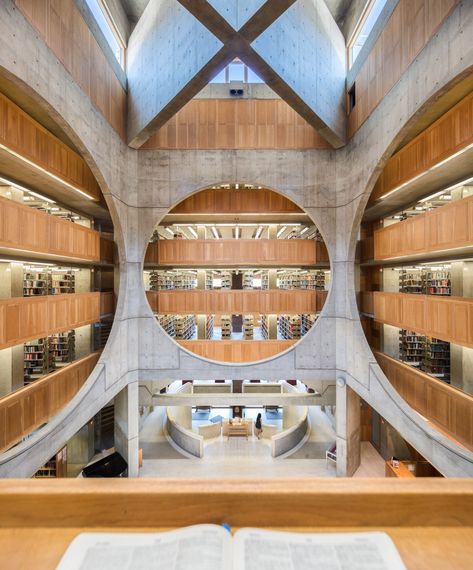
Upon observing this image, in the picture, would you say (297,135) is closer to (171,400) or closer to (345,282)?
(345,282)

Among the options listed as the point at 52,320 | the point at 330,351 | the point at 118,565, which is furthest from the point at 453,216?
the point at 52,320

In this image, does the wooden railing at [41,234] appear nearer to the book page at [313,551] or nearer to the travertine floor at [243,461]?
the book page at [313,551]

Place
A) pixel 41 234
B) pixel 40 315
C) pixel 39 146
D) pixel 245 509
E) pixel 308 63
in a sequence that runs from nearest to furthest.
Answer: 1. pixel 245 509
2. pixel 39 146
3. pixel 41 234
4. pixel 40 315
5. pixel 308 63

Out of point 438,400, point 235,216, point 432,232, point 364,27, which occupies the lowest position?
point 438,400

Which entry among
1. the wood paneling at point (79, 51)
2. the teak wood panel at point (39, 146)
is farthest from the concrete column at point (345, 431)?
the wood paneling at point (79, 51)

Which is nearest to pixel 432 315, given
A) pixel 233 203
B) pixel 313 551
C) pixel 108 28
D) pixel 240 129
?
pixel 313 551

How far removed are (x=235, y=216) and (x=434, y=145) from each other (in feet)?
22.9

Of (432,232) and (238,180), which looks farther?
(238,180)

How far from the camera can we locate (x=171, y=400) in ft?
37.9

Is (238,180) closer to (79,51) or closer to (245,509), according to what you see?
(79,51)

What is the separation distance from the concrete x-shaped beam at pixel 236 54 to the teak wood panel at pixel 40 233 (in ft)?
11.9

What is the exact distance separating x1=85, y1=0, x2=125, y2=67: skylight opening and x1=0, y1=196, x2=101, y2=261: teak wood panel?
565 centimetres

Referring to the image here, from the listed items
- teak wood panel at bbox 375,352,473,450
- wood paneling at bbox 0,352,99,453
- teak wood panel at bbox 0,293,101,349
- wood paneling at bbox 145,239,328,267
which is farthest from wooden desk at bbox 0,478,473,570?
wood paneling at bbox 145,239,328,267

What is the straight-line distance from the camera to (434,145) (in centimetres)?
687
